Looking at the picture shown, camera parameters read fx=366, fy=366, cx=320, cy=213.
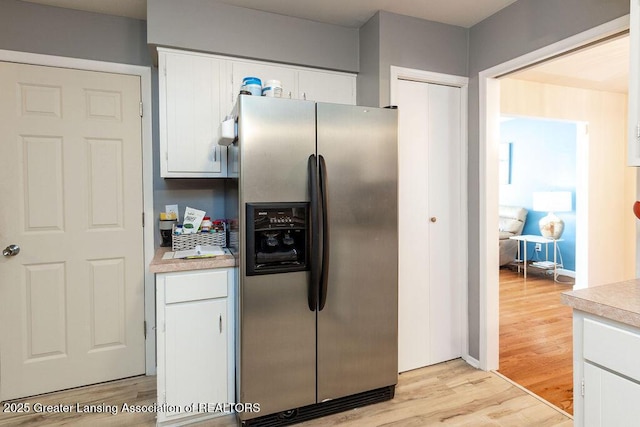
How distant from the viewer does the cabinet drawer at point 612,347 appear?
45.7 inches

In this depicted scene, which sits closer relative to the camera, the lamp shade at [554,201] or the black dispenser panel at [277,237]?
the black dispenser panel at [277,237]

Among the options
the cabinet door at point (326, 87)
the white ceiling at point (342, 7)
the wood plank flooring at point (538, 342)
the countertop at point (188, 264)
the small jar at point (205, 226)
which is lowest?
the wood plank flooring at point (538, 342)

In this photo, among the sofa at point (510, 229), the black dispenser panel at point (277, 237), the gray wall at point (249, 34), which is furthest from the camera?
the sofa at point (510, 229)

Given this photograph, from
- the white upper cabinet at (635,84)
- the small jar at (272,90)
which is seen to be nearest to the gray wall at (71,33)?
the small jar at (272,90)

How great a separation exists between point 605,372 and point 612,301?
0.81 feet

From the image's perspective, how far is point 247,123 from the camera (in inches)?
71.9

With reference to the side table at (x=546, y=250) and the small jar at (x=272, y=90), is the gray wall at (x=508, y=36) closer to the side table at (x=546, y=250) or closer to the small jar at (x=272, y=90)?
the small jar at (x=272, y=90)

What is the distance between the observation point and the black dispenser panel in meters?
1.85

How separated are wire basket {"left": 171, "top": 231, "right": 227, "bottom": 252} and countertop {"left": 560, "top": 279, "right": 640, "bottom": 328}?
6.16 ft

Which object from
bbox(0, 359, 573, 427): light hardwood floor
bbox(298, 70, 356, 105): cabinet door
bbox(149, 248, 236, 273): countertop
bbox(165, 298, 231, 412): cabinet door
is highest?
bbox(298, 70, 356, 105): cabinet door

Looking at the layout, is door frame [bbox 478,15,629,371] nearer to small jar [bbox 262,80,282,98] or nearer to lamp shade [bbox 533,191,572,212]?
small jar [bbox 262,80,282,98]

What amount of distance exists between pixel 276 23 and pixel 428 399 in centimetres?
261

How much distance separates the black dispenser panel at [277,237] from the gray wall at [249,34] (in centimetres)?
116

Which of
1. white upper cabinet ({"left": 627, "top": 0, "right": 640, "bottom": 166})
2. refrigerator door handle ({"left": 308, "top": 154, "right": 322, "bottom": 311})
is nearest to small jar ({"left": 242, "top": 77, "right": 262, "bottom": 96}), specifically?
refrigerator door handle ({"left": 308, "top": 154, "right": 322, "bottom": 311})
